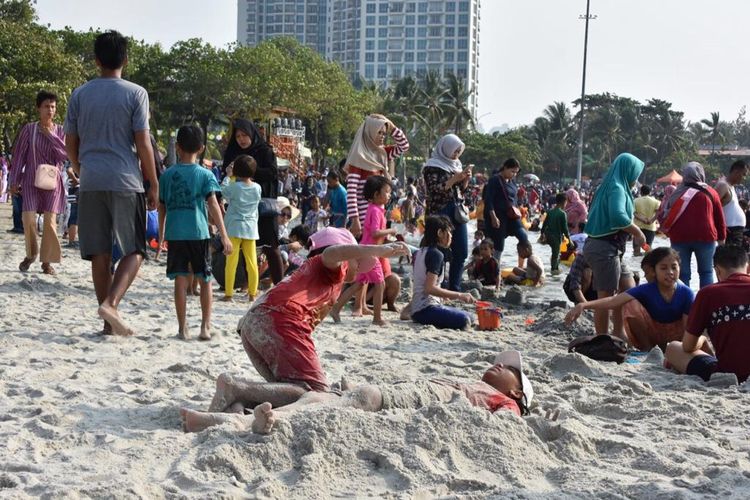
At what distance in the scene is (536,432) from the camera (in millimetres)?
4020

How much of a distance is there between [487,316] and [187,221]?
9.79 ft

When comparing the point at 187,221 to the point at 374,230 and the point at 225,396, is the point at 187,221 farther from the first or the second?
the point at 225,396

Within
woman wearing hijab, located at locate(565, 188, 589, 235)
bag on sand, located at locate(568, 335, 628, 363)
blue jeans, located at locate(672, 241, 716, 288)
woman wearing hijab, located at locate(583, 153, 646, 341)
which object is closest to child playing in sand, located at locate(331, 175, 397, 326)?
woman wearing hijab, located at locate(583, 153, 646, 341)

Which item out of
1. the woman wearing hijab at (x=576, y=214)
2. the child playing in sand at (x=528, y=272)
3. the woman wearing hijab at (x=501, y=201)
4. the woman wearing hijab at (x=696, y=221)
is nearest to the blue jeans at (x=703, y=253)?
the woman wearing hijab at (x=696, y=221)

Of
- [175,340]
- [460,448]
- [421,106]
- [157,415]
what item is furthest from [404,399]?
[421,106]

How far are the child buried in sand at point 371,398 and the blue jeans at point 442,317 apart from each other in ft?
10.4

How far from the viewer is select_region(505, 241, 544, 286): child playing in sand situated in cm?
1220

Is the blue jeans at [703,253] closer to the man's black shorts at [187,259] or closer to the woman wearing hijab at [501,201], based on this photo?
the woman wearing hijab at [501,201]

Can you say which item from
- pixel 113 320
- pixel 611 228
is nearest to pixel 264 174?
pixel 113 320

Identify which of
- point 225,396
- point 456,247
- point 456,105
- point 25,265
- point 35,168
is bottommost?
point 225,396

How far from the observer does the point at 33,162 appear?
8430 mm

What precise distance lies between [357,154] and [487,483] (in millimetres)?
5157

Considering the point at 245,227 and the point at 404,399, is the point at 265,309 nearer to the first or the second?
the point at 404,399

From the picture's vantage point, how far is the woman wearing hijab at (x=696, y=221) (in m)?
8.25
